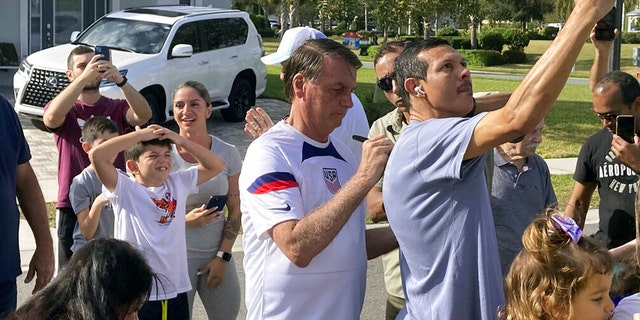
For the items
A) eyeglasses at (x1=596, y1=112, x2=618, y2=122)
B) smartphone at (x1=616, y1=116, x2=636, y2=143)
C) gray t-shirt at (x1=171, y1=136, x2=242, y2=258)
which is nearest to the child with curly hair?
smartphone at (x1=616, y1=116, x2=636, y2=143)

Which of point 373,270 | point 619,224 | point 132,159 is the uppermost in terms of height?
point 132,159

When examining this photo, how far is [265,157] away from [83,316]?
123 cm

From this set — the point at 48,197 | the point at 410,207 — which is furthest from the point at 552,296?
the point at 48,197

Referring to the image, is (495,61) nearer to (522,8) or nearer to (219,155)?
(522,8)

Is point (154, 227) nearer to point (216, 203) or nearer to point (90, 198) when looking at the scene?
point (216, 203)

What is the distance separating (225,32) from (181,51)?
2.32 meters

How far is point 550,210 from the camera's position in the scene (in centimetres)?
333

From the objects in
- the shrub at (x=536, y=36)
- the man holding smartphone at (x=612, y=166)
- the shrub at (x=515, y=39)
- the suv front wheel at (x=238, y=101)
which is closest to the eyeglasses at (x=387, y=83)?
the man holding smartphone at (x=612, y=166)

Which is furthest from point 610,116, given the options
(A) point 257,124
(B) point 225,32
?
(B) point 225,32

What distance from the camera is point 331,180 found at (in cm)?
358

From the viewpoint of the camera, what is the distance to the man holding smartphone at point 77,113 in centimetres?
608

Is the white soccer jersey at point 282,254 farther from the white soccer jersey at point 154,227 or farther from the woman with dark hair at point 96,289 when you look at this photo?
the white soccer jersey at point 154,227

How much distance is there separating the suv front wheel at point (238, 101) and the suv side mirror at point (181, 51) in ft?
6.22

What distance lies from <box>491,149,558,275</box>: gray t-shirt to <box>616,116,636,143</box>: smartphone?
0.49m
